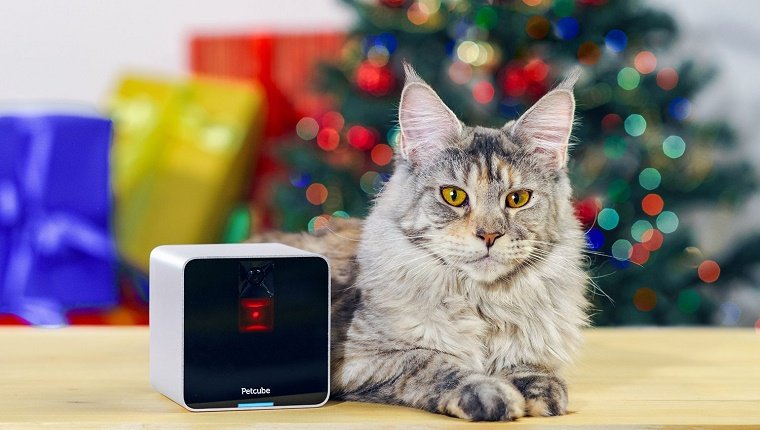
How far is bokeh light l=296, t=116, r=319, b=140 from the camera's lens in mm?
3498

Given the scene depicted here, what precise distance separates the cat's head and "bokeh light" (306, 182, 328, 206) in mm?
1944

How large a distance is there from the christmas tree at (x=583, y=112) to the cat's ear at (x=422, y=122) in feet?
5.84

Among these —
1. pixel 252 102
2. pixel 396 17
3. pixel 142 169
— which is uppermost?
pixel 396 17

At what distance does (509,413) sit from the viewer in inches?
45.8

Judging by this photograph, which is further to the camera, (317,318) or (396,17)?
(396,17)

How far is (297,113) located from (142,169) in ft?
2.44

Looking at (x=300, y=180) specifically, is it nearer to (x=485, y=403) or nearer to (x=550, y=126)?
(x=550, y=126)

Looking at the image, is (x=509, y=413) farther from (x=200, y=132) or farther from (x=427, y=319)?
(x=200, y=132)

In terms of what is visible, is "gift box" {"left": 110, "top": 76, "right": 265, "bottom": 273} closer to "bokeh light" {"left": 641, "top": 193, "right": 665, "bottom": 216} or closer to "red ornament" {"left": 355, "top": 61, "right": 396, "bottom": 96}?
Answer: "red ornament" {"left": 355, "top": 61, "right": 396, "bottom": 96}

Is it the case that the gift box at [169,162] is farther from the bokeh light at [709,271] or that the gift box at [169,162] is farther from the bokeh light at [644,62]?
the bokeh light at [709,271]

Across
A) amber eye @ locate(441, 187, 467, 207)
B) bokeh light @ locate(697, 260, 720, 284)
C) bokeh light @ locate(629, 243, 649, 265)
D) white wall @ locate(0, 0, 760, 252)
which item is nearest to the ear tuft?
amber eye @ locate(441, 187, 467, 207)

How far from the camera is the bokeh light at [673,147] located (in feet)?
10.9

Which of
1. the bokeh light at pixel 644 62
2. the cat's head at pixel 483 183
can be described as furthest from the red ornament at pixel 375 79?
the cat's head at pixel 483 183

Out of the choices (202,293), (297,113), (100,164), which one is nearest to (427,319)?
(202,293)
